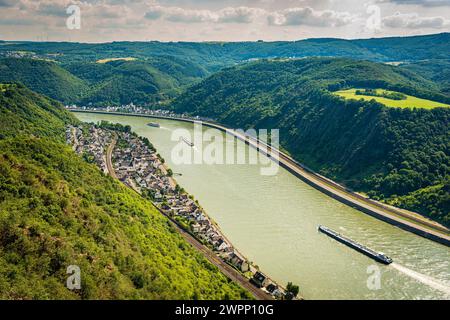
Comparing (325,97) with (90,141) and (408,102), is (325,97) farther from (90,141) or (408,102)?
(90,141)

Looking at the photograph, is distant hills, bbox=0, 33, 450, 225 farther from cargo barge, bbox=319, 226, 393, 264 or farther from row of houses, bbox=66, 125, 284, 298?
row of houses, bbox=66, 125, 284, 298

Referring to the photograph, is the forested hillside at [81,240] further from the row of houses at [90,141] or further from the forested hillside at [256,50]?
the forested hillside at [256,50]

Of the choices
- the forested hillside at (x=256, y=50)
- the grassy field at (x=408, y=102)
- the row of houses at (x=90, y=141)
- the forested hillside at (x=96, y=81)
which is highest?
the forested hillside at (x=256, y=50)

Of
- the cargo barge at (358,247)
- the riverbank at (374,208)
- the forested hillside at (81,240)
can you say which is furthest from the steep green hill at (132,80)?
the cargo barge at (358,247)

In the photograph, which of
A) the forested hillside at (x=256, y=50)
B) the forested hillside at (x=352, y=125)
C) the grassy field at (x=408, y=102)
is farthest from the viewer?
the forested hillside at (x=256, y=50)

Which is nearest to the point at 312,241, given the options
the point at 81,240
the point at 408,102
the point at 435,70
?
the point at 81,240
